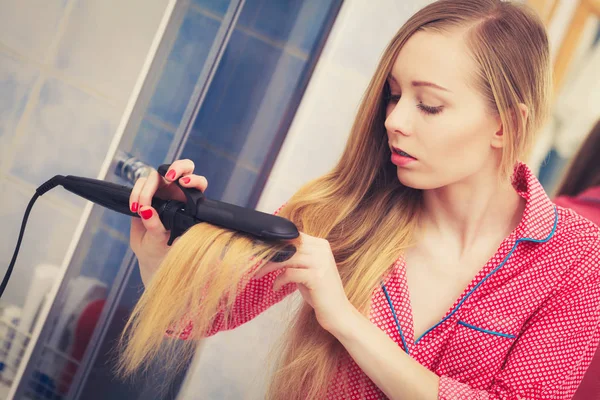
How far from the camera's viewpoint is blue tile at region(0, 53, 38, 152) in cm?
98

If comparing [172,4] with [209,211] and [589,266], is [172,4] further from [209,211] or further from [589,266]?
[589,266]

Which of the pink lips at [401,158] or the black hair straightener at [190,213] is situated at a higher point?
the pink lips at [401,158]

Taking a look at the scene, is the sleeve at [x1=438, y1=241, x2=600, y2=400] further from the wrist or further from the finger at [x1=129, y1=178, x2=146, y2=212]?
the finger at [x1=129, y1=178, x2=146, y2=212]

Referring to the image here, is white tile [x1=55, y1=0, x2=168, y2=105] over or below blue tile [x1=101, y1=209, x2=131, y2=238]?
over

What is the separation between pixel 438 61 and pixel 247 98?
19.0 inches

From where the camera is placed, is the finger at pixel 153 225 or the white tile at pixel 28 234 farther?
the white tile at pixel 28 234

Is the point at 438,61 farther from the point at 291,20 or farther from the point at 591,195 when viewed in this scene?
the point at 591,195

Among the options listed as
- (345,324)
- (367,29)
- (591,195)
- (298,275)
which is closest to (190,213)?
(298,275)

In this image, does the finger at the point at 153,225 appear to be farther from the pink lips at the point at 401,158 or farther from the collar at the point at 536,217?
the collar at the point at 536,217

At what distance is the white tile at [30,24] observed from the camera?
96 centimetres

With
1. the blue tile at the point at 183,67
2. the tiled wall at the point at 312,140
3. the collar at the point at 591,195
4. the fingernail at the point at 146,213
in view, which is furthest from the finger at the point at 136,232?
the collar at the point at 591,195

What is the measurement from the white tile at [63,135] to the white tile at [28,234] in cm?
5

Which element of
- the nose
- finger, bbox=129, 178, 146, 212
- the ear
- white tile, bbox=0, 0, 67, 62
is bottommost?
finger, bbox=129, 178, 146, 212

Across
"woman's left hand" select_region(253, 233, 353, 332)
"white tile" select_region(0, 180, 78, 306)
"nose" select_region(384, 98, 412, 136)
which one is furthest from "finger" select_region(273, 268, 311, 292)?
"white tile" select_region(0, 180, 78, 306)
